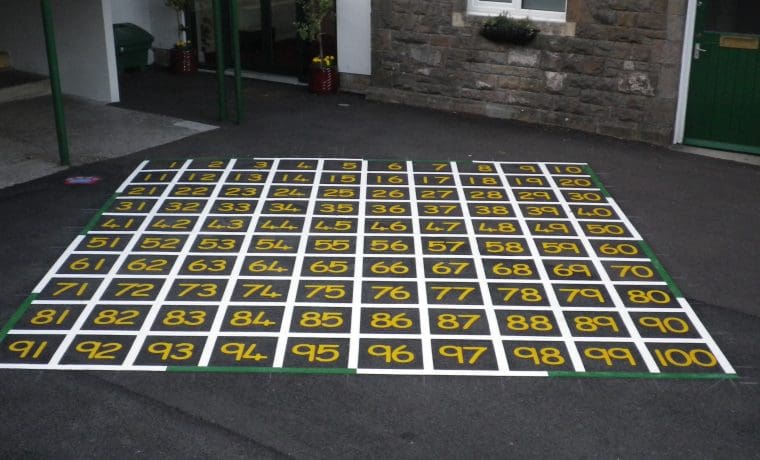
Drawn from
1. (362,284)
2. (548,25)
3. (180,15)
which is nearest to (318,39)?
(180,15)

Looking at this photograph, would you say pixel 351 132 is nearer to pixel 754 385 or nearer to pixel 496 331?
pixel 496 331

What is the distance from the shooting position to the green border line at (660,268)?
7422mm

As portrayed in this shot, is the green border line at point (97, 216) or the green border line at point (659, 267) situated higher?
the green border line at point (97, 216)

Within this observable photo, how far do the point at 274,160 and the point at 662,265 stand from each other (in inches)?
190

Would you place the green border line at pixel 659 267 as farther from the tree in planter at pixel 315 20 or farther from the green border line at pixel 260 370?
the tree in planter at pixel 315 20

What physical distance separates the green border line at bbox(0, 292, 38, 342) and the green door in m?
8.09

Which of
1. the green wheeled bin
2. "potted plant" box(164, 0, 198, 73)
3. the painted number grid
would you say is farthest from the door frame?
the green wheeled bin

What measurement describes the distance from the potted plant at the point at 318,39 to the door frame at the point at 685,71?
5253 millimetres

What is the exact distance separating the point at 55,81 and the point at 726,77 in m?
7.89

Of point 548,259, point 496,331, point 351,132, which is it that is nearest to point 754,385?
point 496,331

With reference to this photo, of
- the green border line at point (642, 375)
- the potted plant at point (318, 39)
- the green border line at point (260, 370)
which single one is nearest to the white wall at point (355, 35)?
the potted plant at point (318, 39)

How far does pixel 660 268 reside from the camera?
784cm

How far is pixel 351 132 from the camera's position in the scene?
12.1 m

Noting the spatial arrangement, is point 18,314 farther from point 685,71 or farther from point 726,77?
point 726,77
